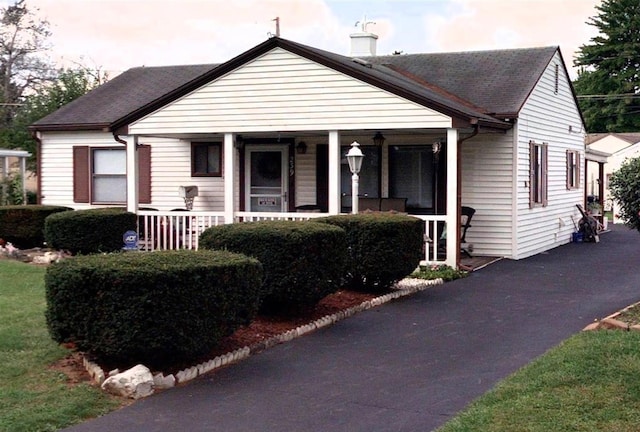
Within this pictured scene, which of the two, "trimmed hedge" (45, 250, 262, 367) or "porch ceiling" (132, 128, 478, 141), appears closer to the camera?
"trimmed hedge" (45, 250, 262, 367)

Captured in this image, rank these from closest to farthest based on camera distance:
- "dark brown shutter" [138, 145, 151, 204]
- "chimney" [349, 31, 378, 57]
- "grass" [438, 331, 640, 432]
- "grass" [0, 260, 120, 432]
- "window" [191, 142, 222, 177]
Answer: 1. "grass" [438, 331, 640, 432]
2. "grass" [0, 260, 120, 432]
3. "window" [191, 142, 222, 177]
4. "dark brown shutter" [138, 145, 151, 204]
5. "chimney" [349, 31, 378, 57]

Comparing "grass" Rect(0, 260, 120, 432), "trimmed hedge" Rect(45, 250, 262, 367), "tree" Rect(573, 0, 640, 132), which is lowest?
"grass" Rect(0, 260, 120, 432)

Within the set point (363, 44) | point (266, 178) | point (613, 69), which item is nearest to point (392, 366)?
point (266, 178)

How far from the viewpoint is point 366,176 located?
1869cm

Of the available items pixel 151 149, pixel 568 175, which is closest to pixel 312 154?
pixel 151 149

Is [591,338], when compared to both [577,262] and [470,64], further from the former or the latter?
[470,64]

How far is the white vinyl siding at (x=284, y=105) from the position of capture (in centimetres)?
1494

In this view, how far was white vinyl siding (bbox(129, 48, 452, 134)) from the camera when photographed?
14938mm

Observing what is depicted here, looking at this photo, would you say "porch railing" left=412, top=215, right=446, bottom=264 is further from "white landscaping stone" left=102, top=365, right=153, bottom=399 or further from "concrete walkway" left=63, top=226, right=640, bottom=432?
"white landscaping stone" left=102, top=365, right=153, bottom=399

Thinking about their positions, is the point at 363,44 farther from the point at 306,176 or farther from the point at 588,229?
the point at 588,229

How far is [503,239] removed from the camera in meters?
17.0

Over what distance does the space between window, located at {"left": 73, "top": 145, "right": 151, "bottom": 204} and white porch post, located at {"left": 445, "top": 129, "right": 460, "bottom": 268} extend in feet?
27.9

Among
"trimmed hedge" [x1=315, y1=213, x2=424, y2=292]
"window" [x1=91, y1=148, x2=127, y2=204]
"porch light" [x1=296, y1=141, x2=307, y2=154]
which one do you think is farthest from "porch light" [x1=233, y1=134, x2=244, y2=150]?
"trimmed hedge" [x1=315, y1=213, x2=424, y2=292]

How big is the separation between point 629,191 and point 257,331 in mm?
4752
